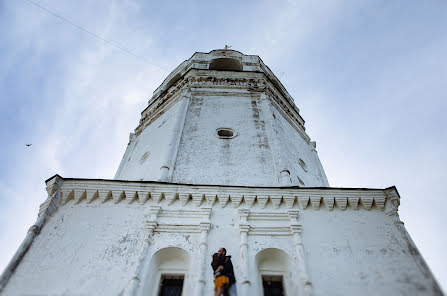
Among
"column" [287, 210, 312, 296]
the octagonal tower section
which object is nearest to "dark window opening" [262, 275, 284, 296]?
"column" [287, 210, 312, 296]

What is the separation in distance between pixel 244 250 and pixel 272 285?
3.59 feet

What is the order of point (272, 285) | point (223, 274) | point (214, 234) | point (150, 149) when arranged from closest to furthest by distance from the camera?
point (223, 274) → point (272, 285) → point (214, 234) → point (150, 149)

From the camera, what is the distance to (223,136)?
1323cm

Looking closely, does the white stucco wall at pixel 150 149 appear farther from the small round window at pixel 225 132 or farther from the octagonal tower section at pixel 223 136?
the small round window at pixel 225 132

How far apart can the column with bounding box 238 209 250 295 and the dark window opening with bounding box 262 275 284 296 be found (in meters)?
0.77

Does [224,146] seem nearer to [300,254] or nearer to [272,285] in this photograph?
[300,254]

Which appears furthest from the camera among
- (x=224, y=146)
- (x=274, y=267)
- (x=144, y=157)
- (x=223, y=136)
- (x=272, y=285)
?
(x=144, y=157)

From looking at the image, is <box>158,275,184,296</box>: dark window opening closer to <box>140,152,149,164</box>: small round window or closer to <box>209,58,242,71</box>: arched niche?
<box>140,152,149,164</box>: small round window

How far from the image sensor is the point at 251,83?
1653 centimetres

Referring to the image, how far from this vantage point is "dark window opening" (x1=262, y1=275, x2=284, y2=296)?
806 cm

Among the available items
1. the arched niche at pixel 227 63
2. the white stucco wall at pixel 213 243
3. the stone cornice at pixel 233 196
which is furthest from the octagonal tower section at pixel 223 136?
the white stucco wall at pixel 213 243

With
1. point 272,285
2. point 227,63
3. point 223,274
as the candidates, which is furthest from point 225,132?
point 227,63

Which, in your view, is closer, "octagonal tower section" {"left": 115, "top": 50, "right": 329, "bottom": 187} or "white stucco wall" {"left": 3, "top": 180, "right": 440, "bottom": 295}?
"white stucco wall" {"left": 3, "top": 180, "right": 440, "bottom": 295}

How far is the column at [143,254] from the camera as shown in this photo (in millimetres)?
7504
